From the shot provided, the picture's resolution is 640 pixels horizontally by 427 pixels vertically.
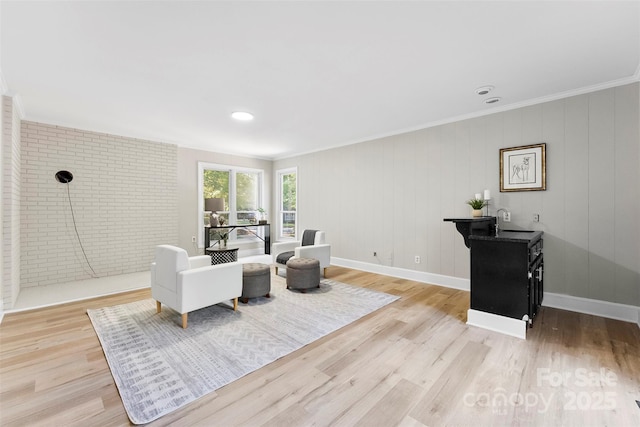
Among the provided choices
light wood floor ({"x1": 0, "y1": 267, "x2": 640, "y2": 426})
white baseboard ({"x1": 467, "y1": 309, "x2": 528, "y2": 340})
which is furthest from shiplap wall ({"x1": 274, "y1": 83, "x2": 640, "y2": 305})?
white baseboard ({"x1": 467, "y1": 309, "x2": 528, "y2": 340})

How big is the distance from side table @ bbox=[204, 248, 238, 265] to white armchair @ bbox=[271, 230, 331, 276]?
73cm

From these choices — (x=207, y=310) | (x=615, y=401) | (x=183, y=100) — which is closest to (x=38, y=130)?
(x=183, y=100)

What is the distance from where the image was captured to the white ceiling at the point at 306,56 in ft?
6.17

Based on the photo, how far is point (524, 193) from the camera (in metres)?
3.51

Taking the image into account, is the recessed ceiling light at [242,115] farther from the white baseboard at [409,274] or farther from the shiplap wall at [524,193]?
the white baseboard at [409,274]

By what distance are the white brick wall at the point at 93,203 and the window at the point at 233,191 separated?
596 mm

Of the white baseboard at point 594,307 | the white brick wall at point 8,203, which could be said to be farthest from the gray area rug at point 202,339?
the white baseboard at point 594,307

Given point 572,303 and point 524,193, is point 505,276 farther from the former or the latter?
point 524,193

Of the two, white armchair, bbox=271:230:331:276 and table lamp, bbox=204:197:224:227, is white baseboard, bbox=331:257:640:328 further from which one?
table lamp, bbox=204:197:224:227

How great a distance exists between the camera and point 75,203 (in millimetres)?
4500

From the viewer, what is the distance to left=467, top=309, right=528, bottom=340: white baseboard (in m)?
2.57

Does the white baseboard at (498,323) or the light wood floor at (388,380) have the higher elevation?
the white baseboard at (498,323)

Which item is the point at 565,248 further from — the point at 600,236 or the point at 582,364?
the point at 582,364

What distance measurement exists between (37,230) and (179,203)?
6.92 feet
